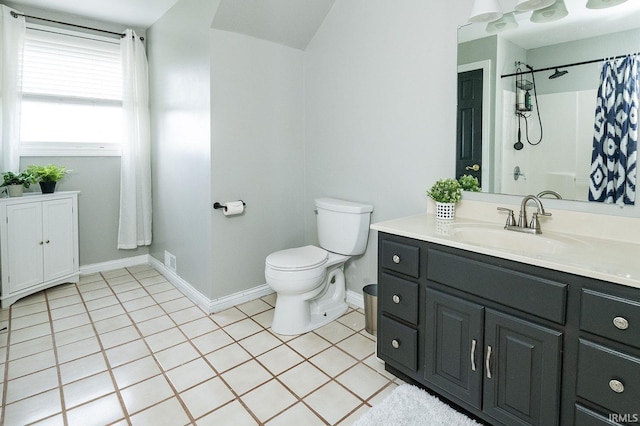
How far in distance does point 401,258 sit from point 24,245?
9.38ft

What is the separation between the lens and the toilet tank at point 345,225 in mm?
2555

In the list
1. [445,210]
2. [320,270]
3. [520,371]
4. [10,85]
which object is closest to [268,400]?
[320,270]

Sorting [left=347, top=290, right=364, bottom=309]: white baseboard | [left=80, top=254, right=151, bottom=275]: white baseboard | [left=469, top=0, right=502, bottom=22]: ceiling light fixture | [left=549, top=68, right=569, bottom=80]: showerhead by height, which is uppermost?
[left=469, top=0, right=502, bottom=22]: ceiling light fixture

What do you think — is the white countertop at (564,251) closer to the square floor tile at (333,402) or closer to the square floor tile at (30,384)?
the square floor tile at (333,402)

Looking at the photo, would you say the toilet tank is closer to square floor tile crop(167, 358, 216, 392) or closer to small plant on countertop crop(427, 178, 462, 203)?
small plant on countertop crop(427, 178, 462, 203)

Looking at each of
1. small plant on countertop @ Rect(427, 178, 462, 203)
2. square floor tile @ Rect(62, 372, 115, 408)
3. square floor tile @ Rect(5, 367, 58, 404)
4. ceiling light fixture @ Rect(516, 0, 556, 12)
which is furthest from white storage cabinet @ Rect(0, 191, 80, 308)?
ceiling light fixture @ Rect(516, 0, 556, 12)

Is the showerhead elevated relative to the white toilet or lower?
elevated

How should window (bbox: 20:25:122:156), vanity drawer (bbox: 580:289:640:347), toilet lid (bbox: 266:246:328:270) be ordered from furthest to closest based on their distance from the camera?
window (bbox: 20:25:122:156)
toilet lid (bbox: 266:246:328:270)
vanity drawer (bbox: 580:289:640:347)

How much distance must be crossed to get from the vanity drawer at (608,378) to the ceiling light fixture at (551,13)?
144 centimetres

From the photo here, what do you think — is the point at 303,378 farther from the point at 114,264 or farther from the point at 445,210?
the point at 114,264

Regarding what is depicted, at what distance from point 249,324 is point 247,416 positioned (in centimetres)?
92

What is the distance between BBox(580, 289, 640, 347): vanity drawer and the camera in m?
1.11

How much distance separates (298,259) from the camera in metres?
2.43

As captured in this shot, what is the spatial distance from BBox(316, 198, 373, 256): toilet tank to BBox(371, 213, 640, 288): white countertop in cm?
58
